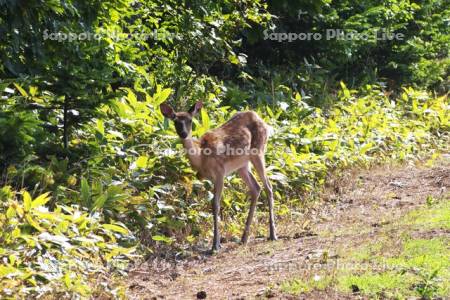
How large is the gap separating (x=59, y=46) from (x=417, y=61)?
12.1 meters

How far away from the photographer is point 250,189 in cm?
1224

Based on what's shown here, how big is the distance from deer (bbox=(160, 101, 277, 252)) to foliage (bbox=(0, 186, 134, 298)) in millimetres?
2088

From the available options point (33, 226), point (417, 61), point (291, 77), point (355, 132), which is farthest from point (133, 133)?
point (417, 61)

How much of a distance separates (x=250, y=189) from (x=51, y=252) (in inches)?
170

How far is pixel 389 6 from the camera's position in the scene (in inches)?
784

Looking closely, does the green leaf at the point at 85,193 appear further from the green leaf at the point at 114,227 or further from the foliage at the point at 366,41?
the foliage at the point at 366,41

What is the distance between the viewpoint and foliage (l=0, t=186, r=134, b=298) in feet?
25.6

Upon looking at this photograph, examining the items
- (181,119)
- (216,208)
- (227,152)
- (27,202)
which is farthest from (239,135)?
(27,202)

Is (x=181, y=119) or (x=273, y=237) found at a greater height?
(x=181, y=119)

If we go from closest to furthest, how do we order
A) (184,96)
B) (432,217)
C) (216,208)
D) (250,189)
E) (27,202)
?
(27,202)
(432,217)
(216,208)
(250,189)
(184,96)

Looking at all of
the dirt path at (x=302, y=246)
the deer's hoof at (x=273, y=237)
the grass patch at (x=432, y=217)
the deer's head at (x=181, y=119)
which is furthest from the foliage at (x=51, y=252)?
the grass patch at (x=432, y=217)

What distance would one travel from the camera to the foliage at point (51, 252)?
7.81 m

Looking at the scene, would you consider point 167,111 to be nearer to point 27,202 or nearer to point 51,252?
point 27,202

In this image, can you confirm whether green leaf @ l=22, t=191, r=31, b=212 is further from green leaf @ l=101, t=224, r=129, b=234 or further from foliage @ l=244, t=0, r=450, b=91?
foliage @ l=244, t=0, r=450, b=91
